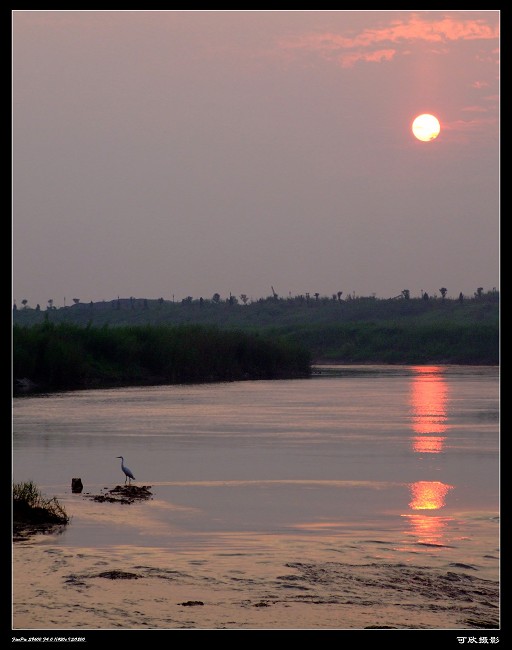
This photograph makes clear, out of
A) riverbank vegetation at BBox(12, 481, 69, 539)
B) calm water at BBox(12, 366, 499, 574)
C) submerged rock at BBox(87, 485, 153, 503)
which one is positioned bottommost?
calm water at BBox(12, 366, 499, 574)

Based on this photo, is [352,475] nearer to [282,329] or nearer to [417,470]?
[417,470]

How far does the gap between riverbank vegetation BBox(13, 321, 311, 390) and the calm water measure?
217 inches

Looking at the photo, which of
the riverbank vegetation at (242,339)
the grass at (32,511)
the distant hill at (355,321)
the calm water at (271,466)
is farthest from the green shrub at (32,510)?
the distant hill at (355,321)

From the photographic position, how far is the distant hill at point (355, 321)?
8212 centimetres

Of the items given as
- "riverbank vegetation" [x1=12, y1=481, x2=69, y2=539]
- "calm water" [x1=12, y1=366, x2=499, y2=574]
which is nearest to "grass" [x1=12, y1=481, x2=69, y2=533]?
"riverbank vegetation" [x1=12, y1=481, x2=69, y2=539]

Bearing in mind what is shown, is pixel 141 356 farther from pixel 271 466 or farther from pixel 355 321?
pixel 355 321

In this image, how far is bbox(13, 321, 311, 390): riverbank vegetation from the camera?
46.0 metres

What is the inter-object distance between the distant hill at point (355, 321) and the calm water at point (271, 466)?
1180 inches

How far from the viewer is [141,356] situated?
175 ft

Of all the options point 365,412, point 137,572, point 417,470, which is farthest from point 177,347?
point 137,572

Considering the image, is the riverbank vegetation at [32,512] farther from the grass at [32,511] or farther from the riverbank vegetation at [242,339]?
the riverbank vegetation at [242,339]

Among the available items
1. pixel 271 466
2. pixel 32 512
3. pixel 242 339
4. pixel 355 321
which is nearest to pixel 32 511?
pixel 32 512

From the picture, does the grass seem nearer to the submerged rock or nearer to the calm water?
the calm water
